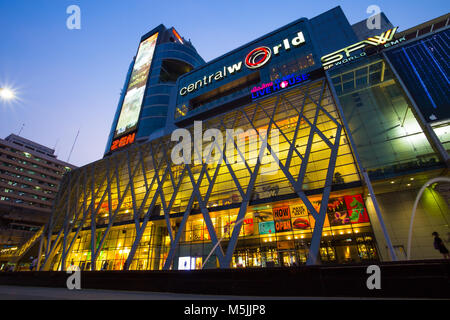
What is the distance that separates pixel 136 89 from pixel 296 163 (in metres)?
43.3

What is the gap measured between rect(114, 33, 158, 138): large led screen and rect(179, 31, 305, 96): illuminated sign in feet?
45.4

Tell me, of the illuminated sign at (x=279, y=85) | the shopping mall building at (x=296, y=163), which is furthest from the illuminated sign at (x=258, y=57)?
the illuminated sign at (x=279, y=85)

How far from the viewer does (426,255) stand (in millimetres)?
13844

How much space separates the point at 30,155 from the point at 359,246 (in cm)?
10741

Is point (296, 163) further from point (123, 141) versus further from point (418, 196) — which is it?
point (123, 141)

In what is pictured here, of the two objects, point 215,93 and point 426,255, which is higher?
point 215,93

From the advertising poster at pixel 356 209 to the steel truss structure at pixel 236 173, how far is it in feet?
5.81

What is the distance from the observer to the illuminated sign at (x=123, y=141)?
130 feet

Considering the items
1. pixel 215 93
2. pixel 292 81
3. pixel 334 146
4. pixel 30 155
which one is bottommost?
pixel 334 146

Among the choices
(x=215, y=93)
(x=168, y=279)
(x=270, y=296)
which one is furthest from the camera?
(x=215, y=93)

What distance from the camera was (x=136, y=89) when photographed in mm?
48875

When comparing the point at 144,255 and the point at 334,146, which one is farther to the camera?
the point at 144,255
